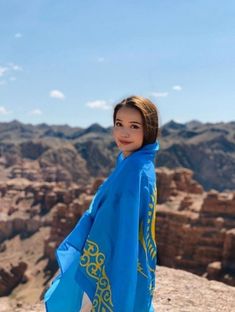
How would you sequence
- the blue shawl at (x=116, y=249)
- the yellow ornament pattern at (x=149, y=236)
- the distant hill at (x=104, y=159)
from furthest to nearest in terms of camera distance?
the distant hill at (x=104, y=159) → the yellow ornament pattern at (x=149, y=236) → the blue shawl at (x=116, y=249)

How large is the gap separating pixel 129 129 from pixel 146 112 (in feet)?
0.61

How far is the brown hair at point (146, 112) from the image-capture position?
11.2 feet

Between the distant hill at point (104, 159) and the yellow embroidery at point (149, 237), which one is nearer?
the yellow embroidery at point (149, 237)

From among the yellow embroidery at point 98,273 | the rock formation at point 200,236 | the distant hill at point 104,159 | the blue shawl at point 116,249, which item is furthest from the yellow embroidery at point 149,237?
the distant hill at point 104,159

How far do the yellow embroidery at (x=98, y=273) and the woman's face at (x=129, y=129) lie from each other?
797 mm

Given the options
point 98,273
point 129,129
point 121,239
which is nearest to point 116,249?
point 121,239

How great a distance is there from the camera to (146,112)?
3.40 metres

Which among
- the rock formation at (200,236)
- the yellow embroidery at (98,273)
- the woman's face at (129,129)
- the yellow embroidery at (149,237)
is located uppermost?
the woman's face at (129,129)

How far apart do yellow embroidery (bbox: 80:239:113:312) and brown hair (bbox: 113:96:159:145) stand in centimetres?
92

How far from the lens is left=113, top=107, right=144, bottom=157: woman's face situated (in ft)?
11.2

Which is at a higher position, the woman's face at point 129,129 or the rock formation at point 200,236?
the woman's face at point 129,129

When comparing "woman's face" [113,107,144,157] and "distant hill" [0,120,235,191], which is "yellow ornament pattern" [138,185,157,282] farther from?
"distant hill" [0,120,235,191]

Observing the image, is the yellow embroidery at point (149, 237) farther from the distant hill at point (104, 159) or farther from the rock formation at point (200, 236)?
the distant hill at point (104, 159)

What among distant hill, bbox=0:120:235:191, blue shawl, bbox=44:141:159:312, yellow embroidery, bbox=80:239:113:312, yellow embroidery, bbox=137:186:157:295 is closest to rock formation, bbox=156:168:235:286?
yellow embroidery, bbox=137:186:157:295
